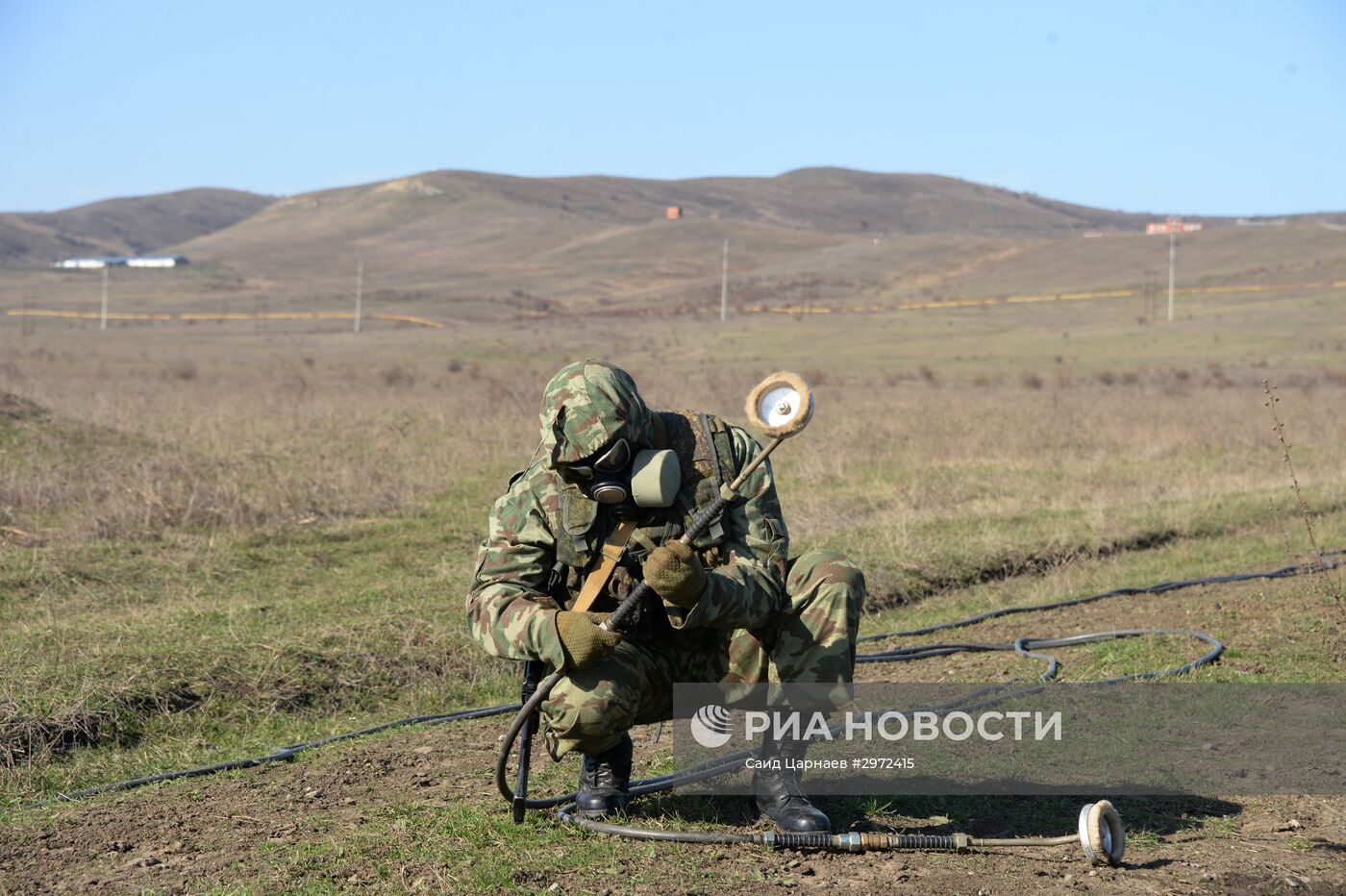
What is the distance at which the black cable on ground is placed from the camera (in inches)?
193

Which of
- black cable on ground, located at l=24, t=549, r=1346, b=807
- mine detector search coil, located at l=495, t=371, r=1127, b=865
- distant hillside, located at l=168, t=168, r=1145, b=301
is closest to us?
mine detector search coil, located at l=495, t=371, r=1127, b=865

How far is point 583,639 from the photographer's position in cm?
405

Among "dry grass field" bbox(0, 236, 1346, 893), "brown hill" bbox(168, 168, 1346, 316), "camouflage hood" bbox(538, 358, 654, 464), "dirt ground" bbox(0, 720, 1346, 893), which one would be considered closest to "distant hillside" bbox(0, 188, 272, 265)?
"brown hill" bbox(168, 168, 1346, 316)

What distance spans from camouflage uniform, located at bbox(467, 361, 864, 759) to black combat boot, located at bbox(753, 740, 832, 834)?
25 cm

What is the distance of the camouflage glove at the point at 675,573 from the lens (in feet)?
12.7

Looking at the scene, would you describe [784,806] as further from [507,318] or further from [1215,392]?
[507,318]

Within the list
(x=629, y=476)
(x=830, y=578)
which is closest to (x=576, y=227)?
(x=629, y=476)

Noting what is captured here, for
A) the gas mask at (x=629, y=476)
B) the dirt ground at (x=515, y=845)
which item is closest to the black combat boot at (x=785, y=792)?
the dirt ground at (x=515, y=845)

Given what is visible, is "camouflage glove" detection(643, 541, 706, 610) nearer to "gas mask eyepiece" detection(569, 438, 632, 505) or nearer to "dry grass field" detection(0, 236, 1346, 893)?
"gas mask eyepiece" detection(569, 438, 632, 505)

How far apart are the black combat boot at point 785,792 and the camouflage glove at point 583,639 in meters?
0.73

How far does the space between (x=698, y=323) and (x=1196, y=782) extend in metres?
52.1

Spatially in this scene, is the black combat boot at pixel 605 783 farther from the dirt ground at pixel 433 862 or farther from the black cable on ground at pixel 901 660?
the dirt ground at pixel 433 862

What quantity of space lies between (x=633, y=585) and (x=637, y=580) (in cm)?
4

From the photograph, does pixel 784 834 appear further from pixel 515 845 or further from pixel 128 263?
pixel 128 263
